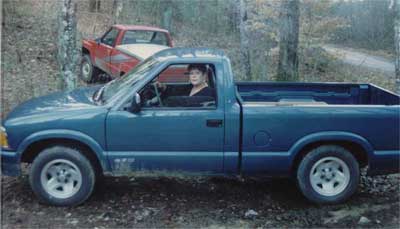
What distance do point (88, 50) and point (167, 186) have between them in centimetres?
738

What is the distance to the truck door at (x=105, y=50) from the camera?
1087 centimetres

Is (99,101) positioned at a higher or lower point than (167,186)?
higher

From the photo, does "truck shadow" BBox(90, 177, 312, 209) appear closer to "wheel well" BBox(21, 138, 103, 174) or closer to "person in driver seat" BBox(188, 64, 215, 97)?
"wheel well" BBox(21, 138, 103, 174)

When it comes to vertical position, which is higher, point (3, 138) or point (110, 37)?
point (110, 37)

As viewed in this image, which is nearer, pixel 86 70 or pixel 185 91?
pixel 185 91

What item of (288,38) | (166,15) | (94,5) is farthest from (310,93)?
(94,5)

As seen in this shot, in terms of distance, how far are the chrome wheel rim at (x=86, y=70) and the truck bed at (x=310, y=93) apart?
675 cm

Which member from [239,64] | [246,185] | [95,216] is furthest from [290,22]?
[95,216]

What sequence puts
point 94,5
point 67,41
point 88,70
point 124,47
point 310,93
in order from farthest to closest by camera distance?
point 94,5 < point 88,70 < point 124,47 < point 67,41 < point 310,93

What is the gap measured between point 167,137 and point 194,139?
30 centimetres

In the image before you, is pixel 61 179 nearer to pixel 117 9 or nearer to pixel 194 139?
pixel 194 139

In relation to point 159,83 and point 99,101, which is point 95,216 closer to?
point 99,101

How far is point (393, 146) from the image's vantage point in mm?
5168

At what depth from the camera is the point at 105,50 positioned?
11016 mm
